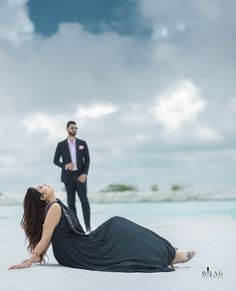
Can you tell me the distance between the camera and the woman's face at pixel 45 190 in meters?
4.95

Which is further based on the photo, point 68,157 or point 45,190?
point 68,157

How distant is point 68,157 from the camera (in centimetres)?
867

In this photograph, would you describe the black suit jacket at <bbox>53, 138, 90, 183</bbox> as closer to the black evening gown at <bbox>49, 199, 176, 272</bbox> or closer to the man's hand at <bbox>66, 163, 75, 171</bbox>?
the man's hand at <bbox>66, 163, 75, 171</bbox>

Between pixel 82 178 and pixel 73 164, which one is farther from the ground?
pixel 73 164

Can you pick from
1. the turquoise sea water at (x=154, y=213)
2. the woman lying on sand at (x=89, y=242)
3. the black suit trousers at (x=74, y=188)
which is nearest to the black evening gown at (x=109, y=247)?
the woman lying on sand at (x=89, y=242)

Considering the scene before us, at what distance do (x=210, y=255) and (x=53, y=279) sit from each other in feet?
6.33

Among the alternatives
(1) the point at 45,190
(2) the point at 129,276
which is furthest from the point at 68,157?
(2) the point at 129,276

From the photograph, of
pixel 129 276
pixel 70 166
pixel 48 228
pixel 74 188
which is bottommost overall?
pixel 129 276

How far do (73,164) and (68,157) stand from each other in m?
0.12

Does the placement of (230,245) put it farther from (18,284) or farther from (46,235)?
(18,284)

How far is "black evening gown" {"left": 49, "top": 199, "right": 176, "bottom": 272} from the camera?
480 cm

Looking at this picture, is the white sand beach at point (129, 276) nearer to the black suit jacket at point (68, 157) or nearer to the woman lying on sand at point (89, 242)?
the woman lying on sand at point (89, 242)

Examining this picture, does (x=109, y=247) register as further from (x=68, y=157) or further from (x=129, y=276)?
(x=68, y=157)

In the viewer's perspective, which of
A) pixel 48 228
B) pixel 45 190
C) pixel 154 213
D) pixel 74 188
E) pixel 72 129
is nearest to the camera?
pixel 48 228
